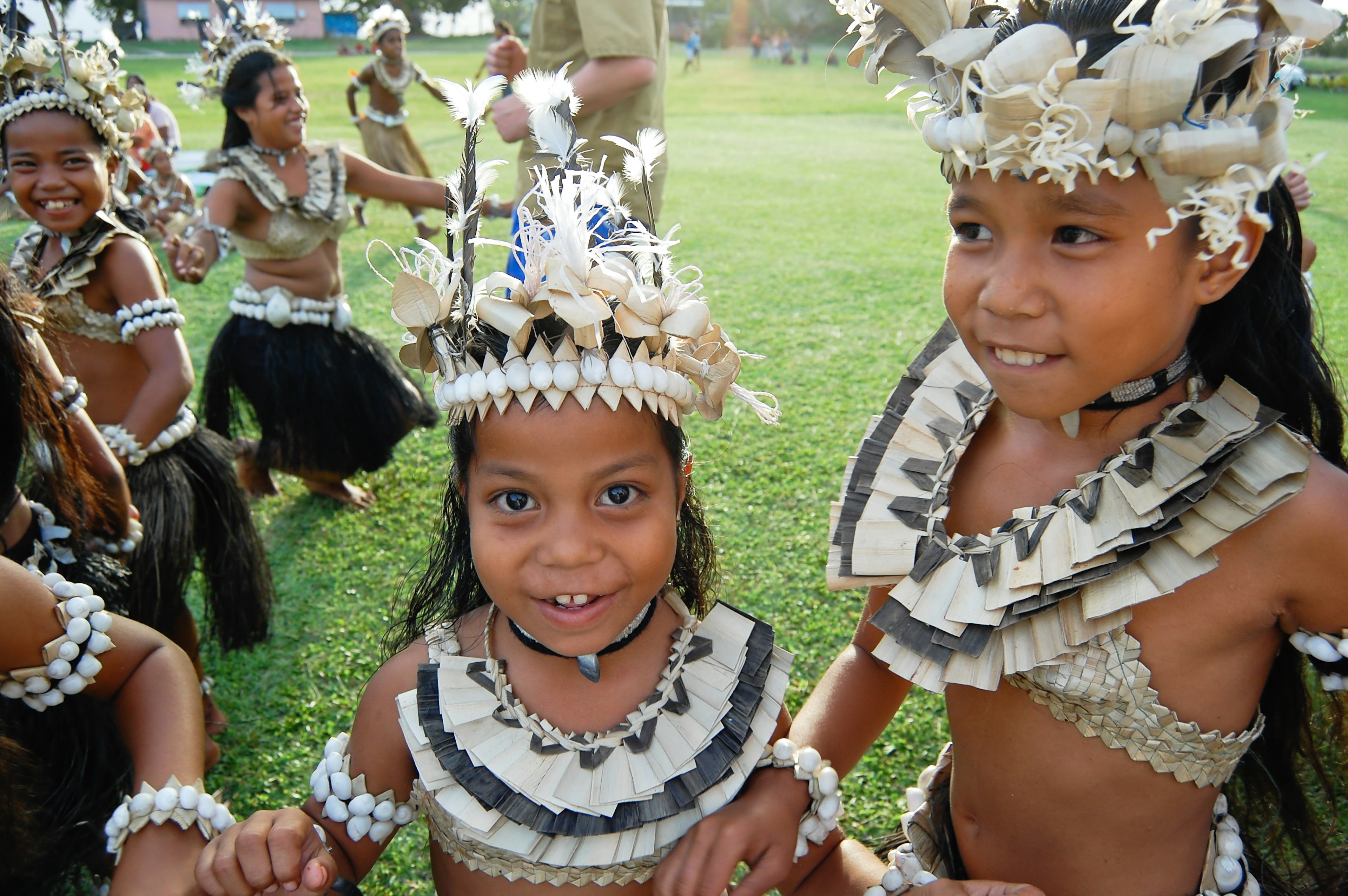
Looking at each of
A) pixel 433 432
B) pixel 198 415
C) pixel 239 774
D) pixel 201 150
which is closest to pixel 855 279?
pixel 433 432

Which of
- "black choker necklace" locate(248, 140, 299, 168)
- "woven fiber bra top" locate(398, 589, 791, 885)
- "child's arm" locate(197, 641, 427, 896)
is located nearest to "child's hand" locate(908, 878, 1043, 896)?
"woven fiber bra top" locate(398, 589, 791, 885)

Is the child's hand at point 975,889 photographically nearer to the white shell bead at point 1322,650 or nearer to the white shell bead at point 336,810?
the white shell bead at point 1322,650

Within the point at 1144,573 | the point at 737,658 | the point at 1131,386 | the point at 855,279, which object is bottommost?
the point at 855,279

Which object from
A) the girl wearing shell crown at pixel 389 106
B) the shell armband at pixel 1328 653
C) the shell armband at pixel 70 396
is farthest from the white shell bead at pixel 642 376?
the girl wearing shell crown at pixel 389 106

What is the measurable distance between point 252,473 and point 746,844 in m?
3.34

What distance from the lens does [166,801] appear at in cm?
156

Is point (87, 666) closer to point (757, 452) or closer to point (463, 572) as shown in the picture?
point (463, 572)

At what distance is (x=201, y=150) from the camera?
13.3m

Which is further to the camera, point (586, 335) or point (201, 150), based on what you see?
point (201, 150)

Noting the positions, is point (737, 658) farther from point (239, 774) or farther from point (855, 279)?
point (855, 279)

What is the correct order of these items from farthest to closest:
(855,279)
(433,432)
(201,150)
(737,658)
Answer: (201,150) → (855,279) → (433,432) → (737,658)

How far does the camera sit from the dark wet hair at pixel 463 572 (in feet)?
5.68

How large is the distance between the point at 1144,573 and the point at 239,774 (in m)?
2.27

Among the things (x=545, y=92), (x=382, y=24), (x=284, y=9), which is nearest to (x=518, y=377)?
(x=545, y=92)
